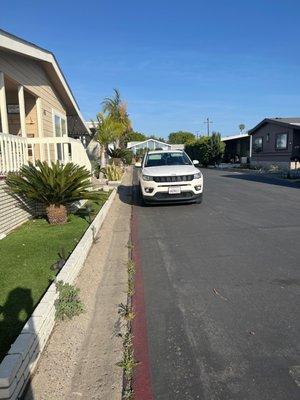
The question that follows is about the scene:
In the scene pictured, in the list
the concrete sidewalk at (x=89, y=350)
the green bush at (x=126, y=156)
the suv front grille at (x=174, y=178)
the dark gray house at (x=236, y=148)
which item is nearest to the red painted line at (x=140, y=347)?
the concrete sidewalk at (x=89, y=350)

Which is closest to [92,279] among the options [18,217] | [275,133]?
[18,217]

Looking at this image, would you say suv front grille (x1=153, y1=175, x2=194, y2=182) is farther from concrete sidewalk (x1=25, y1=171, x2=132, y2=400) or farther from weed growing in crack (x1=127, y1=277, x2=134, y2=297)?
weed growing in crack (x1=127, y1=277, x2=134, y2=297)

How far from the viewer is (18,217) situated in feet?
27.7

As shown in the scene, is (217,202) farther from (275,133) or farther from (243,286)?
(275,133)

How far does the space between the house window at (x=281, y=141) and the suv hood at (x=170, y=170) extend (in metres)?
21.7

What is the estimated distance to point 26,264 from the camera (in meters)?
5.50

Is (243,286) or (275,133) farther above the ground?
(275,133)

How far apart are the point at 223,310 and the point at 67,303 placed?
171 centimetres

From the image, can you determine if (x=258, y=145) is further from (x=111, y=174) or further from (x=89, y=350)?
(x=89, y=350)

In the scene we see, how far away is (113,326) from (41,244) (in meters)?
3.15

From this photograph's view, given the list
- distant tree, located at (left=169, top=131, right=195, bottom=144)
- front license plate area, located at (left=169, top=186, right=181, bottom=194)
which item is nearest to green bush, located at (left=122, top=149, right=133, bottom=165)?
front license plate area, located at (left=169, top=186, right=181, bottom=194)

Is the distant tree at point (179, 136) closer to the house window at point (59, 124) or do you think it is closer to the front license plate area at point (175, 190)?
the house window at point (59, 124)

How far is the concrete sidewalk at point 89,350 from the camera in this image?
2941 mm

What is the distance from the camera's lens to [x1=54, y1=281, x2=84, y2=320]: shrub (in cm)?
408
